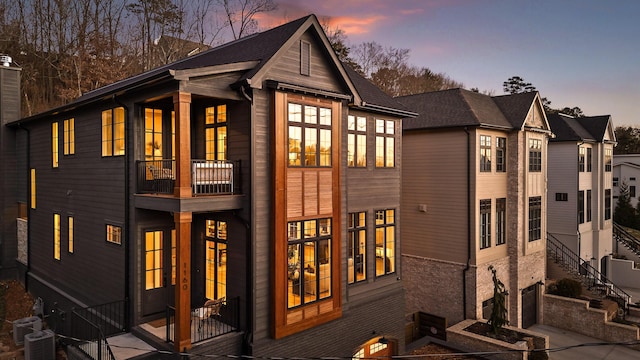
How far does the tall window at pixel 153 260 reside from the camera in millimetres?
11484

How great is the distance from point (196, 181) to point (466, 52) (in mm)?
28750

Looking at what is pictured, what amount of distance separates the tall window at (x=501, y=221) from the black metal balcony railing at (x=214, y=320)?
13.9 m

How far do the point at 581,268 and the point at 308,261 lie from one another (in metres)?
22.7

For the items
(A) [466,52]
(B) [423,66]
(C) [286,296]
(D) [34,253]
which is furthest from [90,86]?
(B) [423,66]

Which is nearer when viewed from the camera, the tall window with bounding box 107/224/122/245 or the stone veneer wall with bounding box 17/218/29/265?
the tall window with bounding box 107/224/122/245

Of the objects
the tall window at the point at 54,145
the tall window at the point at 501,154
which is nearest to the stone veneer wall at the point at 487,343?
the tall window at the point at 501,154

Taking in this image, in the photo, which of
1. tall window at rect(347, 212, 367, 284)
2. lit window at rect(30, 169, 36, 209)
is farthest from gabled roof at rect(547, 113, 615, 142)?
lit window at rect(30, 169, 36, 209)

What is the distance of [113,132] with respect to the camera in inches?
487

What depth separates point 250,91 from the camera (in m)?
10.4

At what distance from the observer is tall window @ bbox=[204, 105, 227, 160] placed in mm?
11336

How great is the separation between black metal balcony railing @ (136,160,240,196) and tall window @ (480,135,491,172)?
12.0 metres

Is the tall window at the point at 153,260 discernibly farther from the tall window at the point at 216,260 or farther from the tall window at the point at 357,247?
the tall window at the point at 357,247

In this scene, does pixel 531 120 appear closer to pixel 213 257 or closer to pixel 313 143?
pixel 313 143

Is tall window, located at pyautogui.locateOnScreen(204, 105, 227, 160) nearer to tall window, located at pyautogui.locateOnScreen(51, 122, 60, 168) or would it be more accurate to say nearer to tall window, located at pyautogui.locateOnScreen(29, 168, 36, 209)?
tall window, located at pyautogui.locateOnScreen(51, 122, 60, 168)
